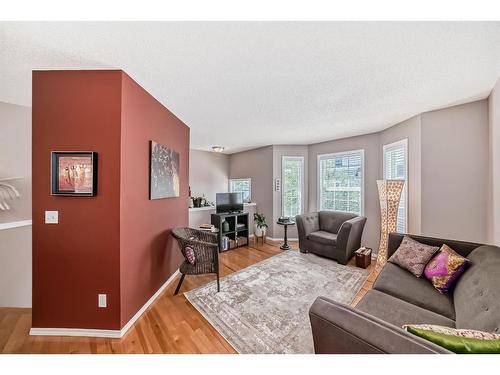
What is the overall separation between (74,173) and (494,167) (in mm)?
4230

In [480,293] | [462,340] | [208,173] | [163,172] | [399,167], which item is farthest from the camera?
[208,173]

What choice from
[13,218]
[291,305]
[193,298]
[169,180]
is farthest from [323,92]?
[13,218]

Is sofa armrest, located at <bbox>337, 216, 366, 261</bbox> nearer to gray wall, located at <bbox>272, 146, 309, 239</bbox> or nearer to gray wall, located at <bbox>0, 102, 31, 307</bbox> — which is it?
gray wall, located at <bbox>272, 146, 309, 239</bbox>

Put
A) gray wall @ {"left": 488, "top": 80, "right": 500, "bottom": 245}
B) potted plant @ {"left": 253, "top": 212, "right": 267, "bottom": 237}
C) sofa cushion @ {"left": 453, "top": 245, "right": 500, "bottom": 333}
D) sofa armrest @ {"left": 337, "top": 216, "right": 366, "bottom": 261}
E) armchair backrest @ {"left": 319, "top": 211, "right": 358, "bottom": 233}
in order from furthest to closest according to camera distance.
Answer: potted plant @ {"left": 253, "top": 212, "right": 267, "bottom": 237} → armchair backrest @ {"left": 319, "top": 211, "right": 358, "bottom": 233} → sofa armrest @ {"left": 337, "top": 216, "right": 366, "bottom": 261} → gray wall @ {"left": 488, "top": 80, "right": 500, "bottom": 245} → sofa cushion @ {"left": 453, "top": 245, "right": 500, "bottom": 333}

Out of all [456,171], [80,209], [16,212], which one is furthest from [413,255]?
[16,212]

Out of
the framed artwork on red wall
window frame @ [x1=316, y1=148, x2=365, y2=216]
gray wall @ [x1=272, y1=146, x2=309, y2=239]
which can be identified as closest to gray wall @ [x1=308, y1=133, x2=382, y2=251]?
window frame @ [x1=316, y1=148, x2=365, y2=216]

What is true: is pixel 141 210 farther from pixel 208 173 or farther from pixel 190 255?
pixel 208 173

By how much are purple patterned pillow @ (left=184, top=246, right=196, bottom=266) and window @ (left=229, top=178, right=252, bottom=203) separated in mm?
3190

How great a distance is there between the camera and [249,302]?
7.39 ft

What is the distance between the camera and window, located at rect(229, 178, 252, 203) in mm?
5559

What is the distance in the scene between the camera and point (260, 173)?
17.2 ft

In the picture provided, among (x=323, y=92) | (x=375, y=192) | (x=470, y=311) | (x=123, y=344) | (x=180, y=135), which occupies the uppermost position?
(x=323, y=92)
